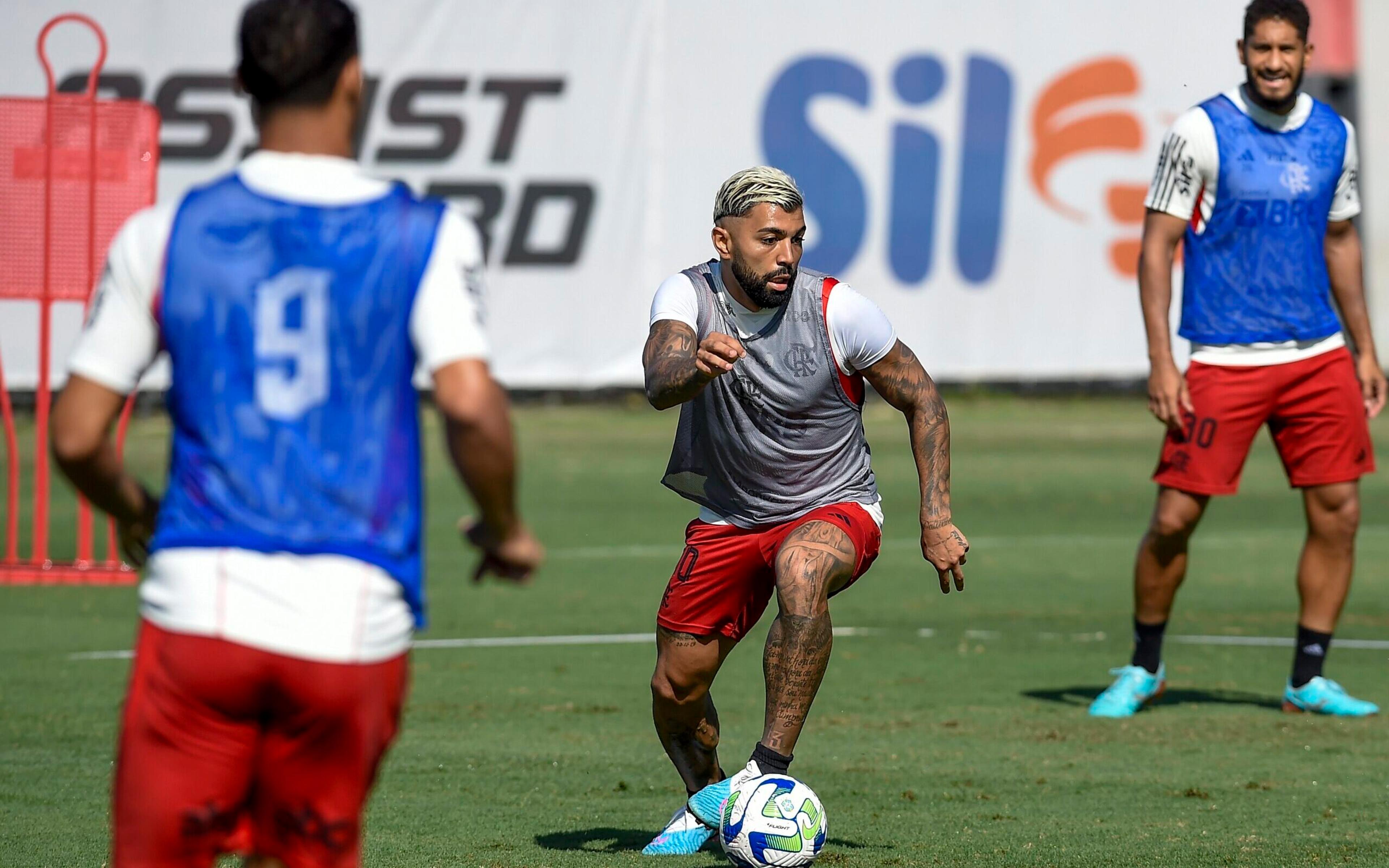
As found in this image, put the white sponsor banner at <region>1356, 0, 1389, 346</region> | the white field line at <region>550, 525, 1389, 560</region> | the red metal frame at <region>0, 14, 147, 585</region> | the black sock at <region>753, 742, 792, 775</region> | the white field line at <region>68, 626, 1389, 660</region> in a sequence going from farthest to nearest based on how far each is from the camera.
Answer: the white sponsor banner at <region>1356, 0, 1389, 346</region> → the white field line at <region>550, 525, 1389, 560</region> → the red metal frame at <region>0, 14, 147, 585</region> → the white field line at <region>68, 626, 1389, 660</region> → the black sock at <region>753, 742, 792, 775</region>

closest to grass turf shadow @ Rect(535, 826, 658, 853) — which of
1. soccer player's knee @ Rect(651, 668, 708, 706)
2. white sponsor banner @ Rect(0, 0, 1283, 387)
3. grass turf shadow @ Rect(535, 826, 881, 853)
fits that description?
grass turf shadow @ Rect(535, 826, 881, 853)

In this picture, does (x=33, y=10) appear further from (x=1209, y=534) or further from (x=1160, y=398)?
(x=1160, y=398)

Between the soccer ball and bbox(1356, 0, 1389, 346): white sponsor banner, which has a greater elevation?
bbox(1356, 0, 1389, 346): white sponsor banner

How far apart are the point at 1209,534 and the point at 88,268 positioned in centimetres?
736

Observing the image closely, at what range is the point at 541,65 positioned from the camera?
19125 millimetres

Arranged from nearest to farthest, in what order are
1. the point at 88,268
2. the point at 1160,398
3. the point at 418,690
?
1. the point at 1160,398
2. the point at 418,690
3. the point at 88,268

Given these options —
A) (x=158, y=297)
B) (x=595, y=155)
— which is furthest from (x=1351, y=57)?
(x=158, y=297)

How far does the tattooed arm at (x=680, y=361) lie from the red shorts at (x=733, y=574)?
1.75 feet

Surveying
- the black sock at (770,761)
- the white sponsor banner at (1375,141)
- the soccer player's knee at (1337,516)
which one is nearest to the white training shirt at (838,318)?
the black sock at (770,761)

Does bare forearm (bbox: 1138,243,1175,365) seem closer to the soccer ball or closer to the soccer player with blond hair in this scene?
the soccer player with blond hair

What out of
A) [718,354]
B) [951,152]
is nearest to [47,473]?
[718,354]

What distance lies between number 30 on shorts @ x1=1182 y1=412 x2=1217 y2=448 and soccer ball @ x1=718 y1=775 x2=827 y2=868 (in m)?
3.03

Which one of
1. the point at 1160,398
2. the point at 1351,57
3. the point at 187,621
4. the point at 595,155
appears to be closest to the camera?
the point at 187,621

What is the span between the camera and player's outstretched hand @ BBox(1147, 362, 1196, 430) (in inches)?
287
